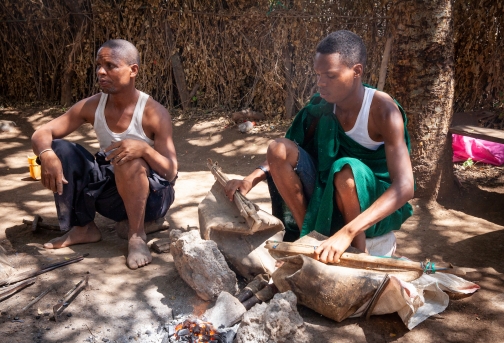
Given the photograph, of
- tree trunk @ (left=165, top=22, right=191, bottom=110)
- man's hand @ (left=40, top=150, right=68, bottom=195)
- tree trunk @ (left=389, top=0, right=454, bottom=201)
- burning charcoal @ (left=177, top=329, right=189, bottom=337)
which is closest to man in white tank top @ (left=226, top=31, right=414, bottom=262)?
burning charcoal @ (left=177, top=329, right=189, bottom=337)

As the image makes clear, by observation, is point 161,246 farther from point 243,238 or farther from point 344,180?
point 344,180

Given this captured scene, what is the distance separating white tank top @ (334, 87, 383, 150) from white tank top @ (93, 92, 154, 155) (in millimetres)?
1337

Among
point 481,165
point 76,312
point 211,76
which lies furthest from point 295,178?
point 211,76

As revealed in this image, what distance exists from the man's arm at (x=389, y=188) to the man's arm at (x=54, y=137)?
5.58ft

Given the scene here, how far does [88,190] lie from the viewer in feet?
10.5

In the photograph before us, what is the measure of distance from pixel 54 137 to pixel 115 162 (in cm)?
62

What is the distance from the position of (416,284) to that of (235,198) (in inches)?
42.8

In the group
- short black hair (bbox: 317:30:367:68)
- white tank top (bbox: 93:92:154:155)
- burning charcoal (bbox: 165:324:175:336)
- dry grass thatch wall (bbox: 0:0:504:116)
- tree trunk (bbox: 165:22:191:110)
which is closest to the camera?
burning charcoal (bbox: 165:324:175:336)

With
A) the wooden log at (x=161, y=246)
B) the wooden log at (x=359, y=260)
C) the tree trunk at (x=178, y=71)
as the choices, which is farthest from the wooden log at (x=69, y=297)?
the tree trunk at (x=178, y=71)

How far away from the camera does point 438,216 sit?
3895 mm

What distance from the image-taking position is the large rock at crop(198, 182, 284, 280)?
2748 millimetres

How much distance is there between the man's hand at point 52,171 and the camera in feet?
9.88

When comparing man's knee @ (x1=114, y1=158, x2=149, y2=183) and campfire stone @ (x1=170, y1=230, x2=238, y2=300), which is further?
man's knee @ (x1=114, y1=158, x2=149, y2=183)

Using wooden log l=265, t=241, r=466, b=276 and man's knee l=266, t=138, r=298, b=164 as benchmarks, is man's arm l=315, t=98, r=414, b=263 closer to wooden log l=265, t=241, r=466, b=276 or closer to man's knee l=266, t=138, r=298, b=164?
wooden log l=265, t=241, r=466, b=276
